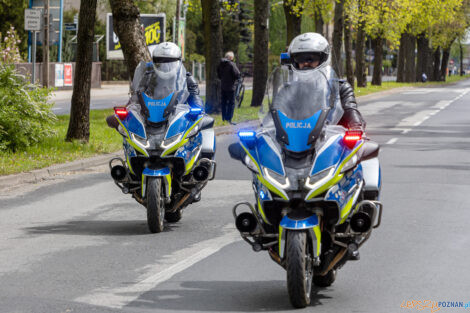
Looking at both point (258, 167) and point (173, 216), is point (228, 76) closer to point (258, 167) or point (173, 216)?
point (173, 216)

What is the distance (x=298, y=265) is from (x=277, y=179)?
1.95 feet

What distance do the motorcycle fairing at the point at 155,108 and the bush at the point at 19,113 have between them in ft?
22.4

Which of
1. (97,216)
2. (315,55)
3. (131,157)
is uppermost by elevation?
(315,55)

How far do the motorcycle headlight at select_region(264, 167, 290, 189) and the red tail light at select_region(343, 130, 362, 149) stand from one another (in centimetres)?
46

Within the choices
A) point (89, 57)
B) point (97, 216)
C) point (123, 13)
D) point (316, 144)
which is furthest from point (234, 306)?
point (123, 13)

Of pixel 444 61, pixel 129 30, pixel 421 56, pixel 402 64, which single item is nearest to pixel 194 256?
pixel 129 30

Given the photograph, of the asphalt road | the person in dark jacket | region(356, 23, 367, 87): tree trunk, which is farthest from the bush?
region(356, 23, 367, 87): tree trunk

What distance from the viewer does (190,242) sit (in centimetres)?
915

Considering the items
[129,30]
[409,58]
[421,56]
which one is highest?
[421,56]

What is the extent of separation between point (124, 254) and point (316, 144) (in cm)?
264

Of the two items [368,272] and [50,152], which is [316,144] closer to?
[368,272]

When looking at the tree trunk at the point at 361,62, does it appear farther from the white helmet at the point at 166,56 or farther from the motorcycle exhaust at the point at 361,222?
the motorcycle exhaust at the point at 361,222

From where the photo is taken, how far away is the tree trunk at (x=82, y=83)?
18.5 metres

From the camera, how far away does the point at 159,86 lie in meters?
10.0
